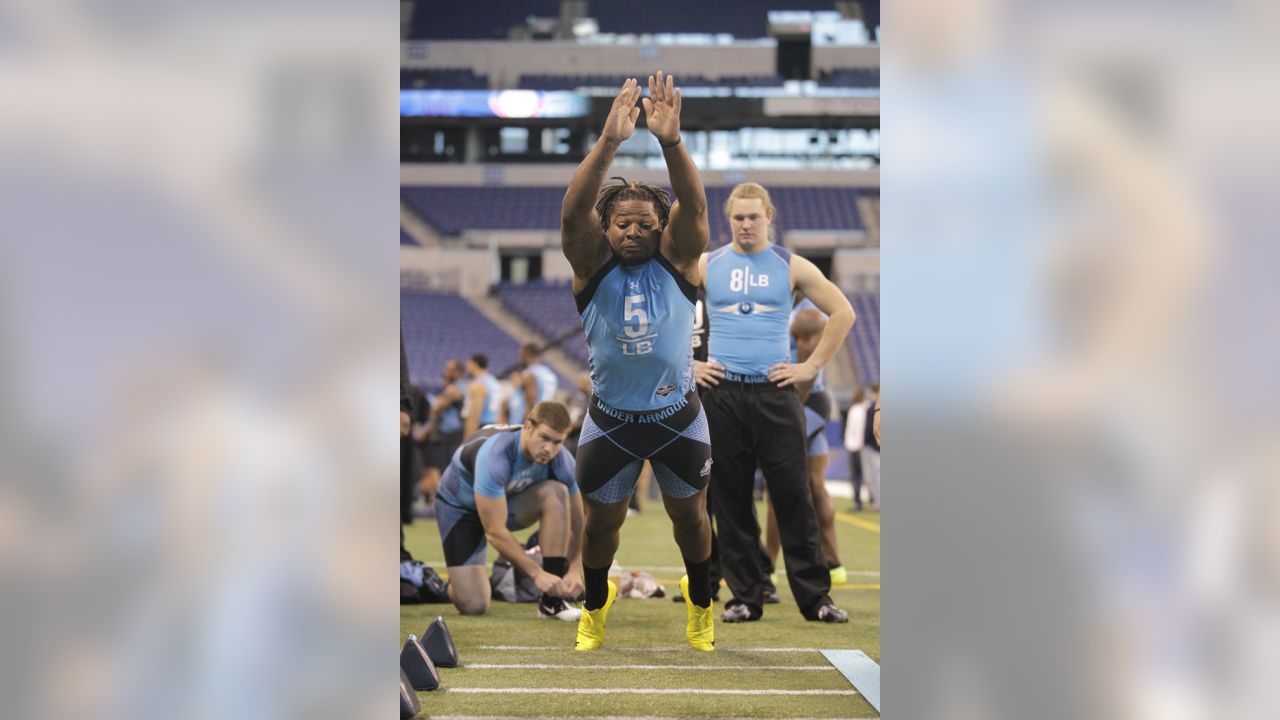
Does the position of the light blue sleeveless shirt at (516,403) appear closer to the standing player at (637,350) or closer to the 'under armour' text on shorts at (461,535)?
the 'under armour' text on shorts at (461,535)

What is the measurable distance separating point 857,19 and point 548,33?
29.9 feet

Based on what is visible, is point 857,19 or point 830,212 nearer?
point 830,212

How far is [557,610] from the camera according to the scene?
644 cm

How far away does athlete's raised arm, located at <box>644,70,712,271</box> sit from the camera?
12.9ft

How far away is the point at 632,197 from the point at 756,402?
1922mm

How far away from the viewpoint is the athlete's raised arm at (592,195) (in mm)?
3887

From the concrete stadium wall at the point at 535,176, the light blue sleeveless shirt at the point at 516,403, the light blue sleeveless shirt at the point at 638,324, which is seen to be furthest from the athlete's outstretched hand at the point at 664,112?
the concrete stadium wall at the point at 535,176

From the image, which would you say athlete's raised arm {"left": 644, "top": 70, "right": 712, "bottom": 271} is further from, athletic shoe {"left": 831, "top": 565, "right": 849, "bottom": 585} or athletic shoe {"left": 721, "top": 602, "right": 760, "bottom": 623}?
athletic shoe {"left": 831, "top": 565, "right": 849, "bottom": 585}

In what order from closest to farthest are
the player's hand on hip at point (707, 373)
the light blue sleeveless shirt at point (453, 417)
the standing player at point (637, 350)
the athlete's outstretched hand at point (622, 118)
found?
the athlete's outstretched hand at point (622, 118) → the standing player at point (637, 350) → the player's hand on hip at point (707, 373) → the light blue sleeveless shirt at point (453, 417)

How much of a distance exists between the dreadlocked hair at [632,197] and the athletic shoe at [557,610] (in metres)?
2.56

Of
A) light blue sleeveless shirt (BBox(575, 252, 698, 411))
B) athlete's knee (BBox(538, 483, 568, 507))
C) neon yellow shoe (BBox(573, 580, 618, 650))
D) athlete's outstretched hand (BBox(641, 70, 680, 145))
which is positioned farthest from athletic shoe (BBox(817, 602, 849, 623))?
athlete's outstretched hand (BBox(641, 70, 680, 145))
